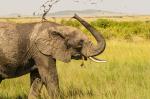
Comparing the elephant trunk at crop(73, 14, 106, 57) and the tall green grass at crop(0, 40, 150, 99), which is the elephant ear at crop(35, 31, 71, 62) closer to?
the elephant trunk at crop(73, 14, 106, 57)

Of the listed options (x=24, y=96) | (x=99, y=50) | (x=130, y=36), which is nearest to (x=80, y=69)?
(x=24, y=96)

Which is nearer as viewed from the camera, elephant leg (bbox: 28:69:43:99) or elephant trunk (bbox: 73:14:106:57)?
elephant trunk (bbox: 73:14:106:57)

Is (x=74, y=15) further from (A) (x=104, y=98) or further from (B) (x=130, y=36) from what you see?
(B) (x=130, y=36)

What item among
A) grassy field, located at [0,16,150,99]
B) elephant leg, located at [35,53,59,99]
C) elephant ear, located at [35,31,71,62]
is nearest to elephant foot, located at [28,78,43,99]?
grassy field, located at [0,16,150,99]

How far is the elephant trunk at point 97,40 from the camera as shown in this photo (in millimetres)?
6766

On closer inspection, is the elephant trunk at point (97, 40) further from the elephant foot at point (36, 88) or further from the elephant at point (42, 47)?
the elephant foot at point (36, 88)

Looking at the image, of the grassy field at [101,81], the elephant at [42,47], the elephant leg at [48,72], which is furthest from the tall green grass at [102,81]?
the elephant at [42,47]

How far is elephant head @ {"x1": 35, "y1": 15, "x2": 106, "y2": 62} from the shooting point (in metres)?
6.82

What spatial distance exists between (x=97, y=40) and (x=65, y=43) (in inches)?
19.5

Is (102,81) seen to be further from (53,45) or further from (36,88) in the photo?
(53,45)

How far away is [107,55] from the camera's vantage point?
13.2 metres

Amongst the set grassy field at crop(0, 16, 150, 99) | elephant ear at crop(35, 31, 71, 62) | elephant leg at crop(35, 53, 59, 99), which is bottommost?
grassy field at crop(0, 16, 150, 99)

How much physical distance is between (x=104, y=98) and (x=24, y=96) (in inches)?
66.0

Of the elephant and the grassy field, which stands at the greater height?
the elephant
